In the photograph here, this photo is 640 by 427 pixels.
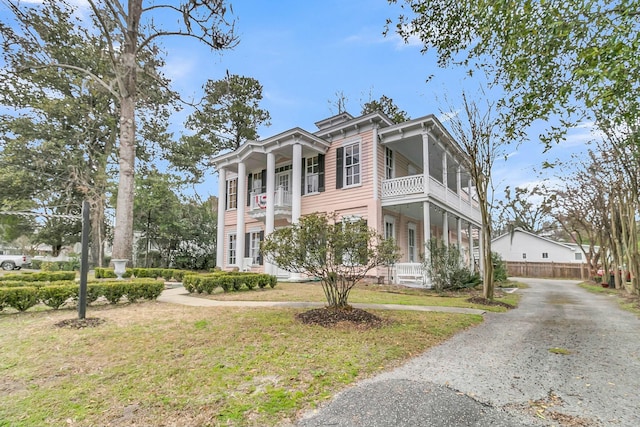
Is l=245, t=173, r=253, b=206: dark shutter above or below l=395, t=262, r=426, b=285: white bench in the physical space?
above

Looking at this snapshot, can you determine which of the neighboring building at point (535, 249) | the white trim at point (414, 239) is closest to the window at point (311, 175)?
the white trim at point (414, 239)

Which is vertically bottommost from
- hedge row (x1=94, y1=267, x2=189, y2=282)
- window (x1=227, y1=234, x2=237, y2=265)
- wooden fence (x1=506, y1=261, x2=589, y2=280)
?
wooden fence (x1=506, y1=261, x2=589, y2=280)

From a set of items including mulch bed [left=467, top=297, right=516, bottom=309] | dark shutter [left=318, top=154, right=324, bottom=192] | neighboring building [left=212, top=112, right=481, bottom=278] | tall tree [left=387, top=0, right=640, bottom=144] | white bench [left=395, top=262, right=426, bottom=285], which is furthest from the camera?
dark shutter [left=318, top=154, right=324, bottom=192]

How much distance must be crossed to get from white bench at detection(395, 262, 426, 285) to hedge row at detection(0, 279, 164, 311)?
9.82 metres

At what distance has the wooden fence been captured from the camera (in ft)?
104

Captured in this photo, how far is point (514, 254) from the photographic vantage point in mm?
39156

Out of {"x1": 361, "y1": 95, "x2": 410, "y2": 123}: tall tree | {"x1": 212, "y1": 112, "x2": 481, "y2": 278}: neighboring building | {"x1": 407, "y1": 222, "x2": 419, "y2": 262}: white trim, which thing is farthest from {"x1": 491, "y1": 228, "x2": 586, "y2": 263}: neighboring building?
{"x1": 407, "y1": 222, "x2": 419, "y2": 262}: white trim

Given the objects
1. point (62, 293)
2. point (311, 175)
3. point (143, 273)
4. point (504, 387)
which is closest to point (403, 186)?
point (311, 175)

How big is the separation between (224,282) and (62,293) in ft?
14.9

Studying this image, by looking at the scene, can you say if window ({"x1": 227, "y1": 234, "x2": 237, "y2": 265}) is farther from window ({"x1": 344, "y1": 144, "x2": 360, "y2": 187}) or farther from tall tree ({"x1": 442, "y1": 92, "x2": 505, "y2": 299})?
tall tree ({"x1": 442, "y1": 92, "x2": 505, "y2": 299})

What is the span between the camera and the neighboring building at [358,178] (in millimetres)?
14977

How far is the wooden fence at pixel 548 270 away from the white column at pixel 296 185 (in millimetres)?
26286

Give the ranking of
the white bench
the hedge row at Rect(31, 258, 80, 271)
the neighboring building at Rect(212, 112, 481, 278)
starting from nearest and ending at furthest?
the white bench, the neighboring building at Rect(212, 112, 481, 278), the hedge row at Rect(31, 258, 80, 271)

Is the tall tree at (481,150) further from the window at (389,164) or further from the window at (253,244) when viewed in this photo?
the window at (253,244)
